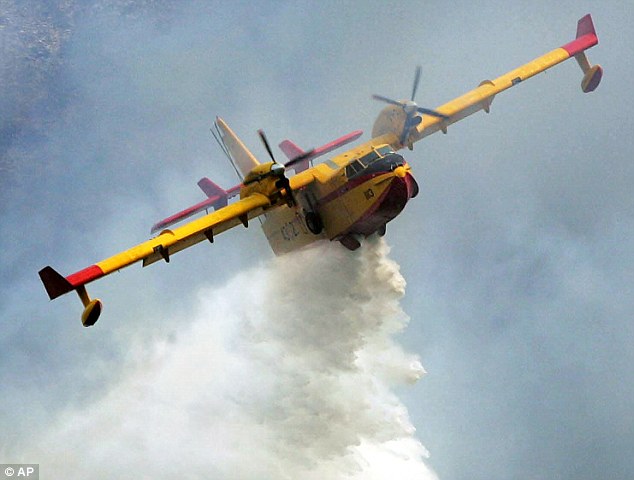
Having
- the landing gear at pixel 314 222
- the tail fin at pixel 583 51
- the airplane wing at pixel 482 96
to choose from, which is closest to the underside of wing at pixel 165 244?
the landing gear at pixel 314 222

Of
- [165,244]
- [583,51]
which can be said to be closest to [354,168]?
[165,244]

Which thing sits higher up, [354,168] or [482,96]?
[482,96]

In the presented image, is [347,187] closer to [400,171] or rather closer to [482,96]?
[400,171]

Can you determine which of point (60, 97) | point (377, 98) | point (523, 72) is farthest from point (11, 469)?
point (60, 97)

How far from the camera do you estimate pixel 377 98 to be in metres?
34.8

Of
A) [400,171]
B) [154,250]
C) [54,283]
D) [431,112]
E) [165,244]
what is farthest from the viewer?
[431,112]

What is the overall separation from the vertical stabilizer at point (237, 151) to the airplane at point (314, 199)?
39cm

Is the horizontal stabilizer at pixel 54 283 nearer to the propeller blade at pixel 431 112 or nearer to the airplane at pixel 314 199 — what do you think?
the airplane at pixel 314 199

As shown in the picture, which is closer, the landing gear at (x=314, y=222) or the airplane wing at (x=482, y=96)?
the landing gear at (x=314, y=222)

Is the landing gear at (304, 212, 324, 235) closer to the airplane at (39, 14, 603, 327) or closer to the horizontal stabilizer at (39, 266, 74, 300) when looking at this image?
the airplane at (39, 14, 603, 327)

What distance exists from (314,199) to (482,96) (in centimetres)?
1032

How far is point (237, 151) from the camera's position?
38281mm

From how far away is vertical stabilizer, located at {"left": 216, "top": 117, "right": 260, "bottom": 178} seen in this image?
37.6 m

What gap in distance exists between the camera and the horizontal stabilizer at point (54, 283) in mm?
26438
